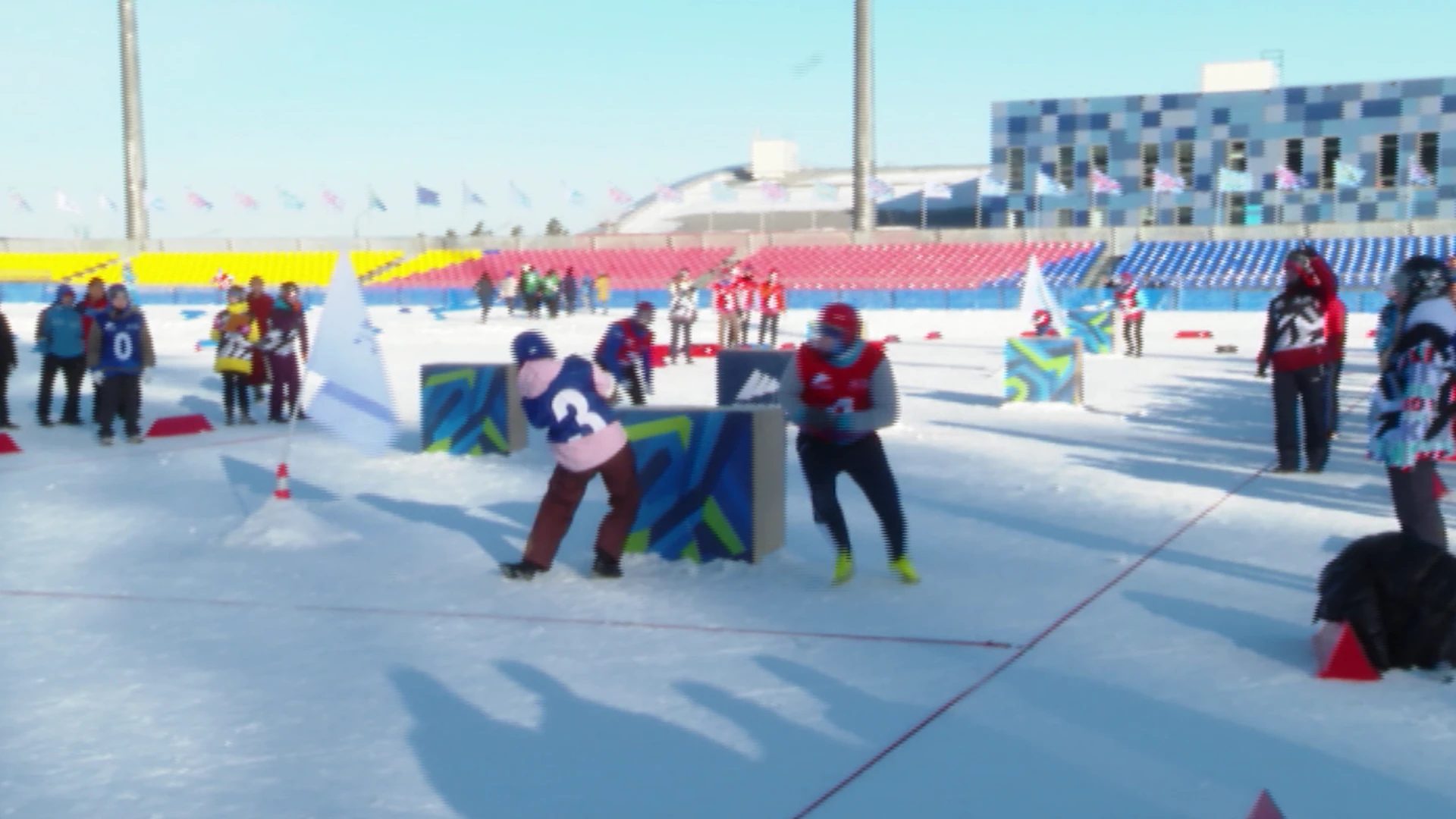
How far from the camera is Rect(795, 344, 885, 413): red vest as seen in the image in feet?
22.7

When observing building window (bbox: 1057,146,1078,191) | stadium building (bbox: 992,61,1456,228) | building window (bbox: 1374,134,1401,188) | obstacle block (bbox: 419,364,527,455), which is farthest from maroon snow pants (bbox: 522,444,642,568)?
building window (bbox: 1374,134,1401,188)

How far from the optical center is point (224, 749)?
16.3 feet

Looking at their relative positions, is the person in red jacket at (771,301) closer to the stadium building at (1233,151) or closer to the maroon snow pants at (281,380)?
the maroon snow pants at (281,380)

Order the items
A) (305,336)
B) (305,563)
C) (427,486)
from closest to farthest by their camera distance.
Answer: (305,563)
(427,486)
(305,336)

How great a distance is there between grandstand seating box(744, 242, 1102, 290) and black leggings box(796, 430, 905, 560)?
3851 cm

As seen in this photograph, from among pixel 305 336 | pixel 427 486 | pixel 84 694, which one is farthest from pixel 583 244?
pixel 84 694

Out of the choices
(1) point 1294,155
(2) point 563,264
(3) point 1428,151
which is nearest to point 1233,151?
(1) point 1294,155

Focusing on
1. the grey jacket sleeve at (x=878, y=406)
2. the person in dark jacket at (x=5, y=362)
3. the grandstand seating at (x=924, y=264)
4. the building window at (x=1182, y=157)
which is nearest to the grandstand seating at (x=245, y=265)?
the grandstand seating at (x=924, y=264)

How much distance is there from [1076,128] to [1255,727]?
57.2 metres

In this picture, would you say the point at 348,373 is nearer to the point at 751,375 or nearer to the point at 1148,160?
the point at 751,375

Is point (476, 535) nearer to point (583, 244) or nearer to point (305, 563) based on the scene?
point (305, 563)

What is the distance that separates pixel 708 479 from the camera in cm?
779

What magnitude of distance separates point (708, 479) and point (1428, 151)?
55254 mm

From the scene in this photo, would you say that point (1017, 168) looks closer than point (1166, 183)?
No
